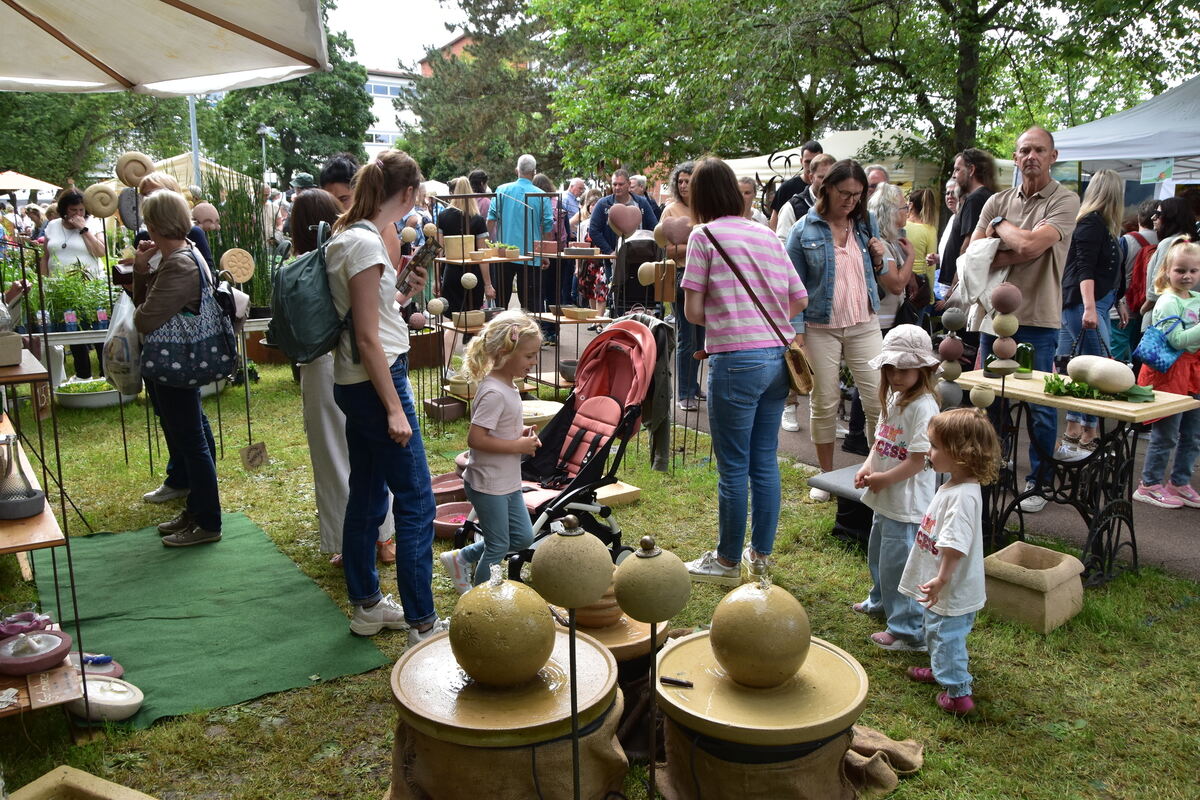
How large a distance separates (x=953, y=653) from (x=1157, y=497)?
9.87 feet

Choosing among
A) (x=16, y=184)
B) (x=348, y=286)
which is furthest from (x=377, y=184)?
(x=16, y=184)

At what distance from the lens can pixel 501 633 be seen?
226 centimetres

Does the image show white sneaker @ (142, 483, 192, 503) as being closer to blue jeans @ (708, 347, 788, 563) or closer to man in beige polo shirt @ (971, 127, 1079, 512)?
blue jeans @ (708, 347, 788, 563)

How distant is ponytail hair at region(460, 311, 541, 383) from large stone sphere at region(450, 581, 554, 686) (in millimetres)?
1403

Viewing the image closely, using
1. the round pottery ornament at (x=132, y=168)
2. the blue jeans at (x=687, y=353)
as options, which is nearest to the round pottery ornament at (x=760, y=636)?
the blue jeans at (x=687, y=353)

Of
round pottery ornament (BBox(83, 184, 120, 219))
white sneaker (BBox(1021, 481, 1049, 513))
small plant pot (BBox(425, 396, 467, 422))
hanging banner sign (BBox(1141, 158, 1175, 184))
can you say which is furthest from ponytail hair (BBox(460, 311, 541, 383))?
hanging banner sign (BBox(1141, 158, 1175, 184))

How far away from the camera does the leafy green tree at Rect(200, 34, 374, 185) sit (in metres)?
32.0

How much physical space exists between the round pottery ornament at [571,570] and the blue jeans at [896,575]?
2.03 metres

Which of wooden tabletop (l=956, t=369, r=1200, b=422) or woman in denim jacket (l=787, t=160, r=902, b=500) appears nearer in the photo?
wooden tabletop (l=956, t=369, r=1200, b=422)


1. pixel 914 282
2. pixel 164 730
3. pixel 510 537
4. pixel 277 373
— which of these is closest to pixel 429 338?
pixel 277 373

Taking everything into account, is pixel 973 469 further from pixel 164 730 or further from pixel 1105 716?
pixel 164 730

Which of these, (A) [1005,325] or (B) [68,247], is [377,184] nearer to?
(A) [1005,325]

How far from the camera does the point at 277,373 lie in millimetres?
9430

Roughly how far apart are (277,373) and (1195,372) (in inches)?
317
